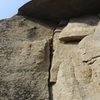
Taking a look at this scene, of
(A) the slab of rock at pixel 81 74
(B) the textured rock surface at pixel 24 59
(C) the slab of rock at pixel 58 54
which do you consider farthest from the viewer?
(C) the slab of rock at pixel 58 54

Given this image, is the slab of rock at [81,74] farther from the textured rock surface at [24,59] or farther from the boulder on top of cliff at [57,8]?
the boulder on top of cliff at [57,8]

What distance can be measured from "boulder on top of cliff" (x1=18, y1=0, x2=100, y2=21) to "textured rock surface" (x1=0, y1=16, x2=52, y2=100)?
18 cm

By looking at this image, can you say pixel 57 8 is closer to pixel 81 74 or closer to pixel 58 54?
pixel 58 54

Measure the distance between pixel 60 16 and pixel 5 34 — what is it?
2.89 ft

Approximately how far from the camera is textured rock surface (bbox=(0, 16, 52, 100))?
4629mm

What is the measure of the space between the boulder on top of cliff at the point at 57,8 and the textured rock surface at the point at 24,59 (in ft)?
0.60

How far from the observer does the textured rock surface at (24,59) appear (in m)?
4.63

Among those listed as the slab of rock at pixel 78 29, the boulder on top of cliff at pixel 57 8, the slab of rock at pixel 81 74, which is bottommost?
the slab of rock at pixel 81 74

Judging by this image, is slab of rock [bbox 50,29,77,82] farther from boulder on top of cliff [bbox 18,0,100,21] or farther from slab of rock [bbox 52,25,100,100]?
boulder on top of cliff [bbox 18,0,100,21]

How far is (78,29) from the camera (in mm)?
4895

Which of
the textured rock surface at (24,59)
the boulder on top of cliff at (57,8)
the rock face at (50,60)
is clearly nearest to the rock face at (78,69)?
the rock face at (50,60)

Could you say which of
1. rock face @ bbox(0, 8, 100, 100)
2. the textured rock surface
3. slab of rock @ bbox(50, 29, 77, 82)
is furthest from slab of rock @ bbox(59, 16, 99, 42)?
the textured rock surface

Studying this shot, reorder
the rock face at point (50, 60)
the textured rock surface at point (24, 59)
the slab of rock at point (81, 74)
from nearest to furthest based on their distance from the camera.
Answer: the slab of rock at point (81, 74), the rock face at point (50, 60), the textured rock surface at point (24, 59)

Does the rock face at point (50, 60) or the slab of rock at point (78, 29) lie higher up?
the slab of rock at point (78, 29)
